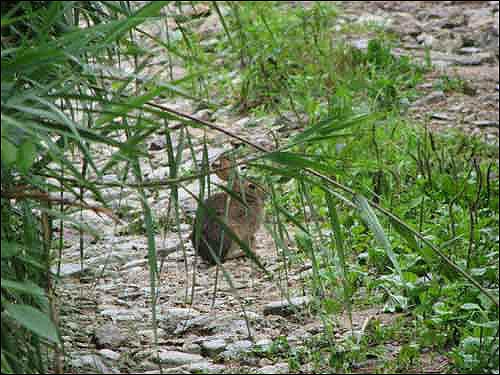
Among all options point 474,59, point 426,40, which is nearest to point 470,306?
point 474,59

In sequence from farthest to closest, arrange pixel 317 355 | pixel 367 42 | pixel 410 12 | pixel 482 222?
pixel 410 12 → pixel 367 42 → pixel 482 222 → pixel 317 355

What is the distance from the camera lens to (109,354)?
9.18ft

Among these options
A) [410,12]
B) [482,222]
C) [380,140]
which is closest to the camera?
[482,222]

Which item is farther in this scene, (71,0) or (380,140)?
(380,140)

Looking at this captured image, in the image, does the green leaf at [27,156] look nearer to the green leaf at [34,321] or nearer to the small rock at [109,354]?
the green leaf at [34,321]

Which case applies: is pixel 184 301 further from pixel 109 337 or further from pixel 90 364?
pixel 90 364

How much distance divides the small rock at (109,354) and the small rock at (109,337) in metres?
0.06

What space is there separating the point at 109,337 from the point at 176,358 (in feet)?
0.88

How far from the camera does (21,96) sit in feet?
6.75

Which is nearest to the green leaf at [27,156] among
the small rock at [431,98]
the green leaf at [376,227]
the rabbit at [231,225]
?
the green leaf at [376,227]

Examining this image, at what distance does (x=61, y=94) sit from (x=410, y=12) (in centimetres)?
616

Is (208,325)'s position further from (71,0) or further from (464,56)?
(464,56)

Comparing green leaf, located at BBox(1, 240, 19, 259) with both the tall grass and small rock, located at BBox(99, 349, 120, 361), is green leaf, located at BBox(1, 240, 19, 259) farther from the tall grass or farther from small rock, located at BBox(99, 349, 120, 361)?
small rock, located at BBox(99, 349, 120, 361)

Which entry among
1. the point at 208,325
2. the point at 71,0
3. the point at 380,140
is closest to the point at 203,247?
the point at 208,325
